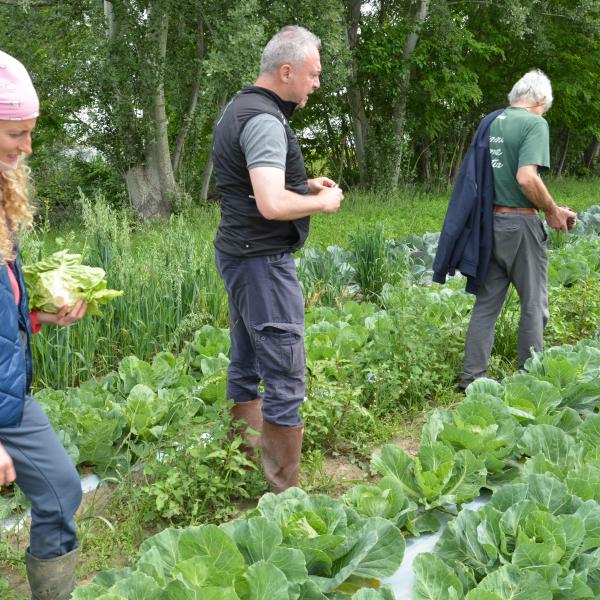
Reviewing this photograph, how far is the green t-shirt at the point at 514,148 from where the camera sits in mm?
4348

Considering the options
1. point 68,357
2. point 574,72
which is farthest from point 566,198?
point 68,357

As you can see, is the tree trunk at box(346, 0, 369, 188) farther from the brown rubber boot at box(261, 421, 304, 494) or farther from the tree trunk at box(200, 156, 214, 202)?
the brown rubber boot at box(261, 421, 304, 494)

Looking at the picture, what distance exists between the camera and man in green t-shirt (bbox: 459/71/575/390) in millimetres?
4379

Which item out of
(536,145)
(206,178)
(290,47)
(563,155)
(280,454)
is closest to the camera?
(290,47)

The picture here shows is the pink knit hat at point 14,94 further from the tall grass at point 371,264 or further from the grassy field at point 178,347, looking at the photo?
the tall grass at point 371,264

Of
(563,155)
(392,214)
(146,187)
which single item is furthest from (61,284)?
(563,155)

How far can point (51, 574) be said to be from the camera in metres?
2.42

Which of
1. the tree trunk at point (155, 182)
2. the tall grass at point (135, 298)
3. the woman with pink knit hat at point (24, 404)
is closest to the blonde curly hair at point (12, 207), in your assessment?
the woman with pink knit hat at point (24, 404)

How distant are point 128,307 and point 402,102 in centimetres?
1339

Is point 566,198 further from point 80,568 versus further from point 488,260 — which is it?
point 80,568

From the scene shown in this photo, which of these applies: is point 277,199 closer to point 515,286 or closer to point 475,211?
point 475,211

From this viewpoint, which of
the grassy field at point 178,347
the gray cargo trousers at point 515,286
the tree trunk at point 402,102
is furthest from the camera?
the tree trunk at point 402,102

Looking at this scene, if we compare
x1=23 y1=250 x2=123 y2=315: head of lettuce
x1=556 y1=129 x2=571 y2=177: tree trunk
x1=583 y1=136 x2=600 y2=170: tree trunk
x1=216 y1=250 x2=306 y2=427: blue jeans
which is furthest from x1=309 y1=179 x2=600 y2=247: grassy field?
x1=583 y1=136 x2=600 y2=170: tree trunk

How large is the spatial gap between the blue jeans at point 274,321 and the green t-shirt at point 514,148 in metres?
1.86
